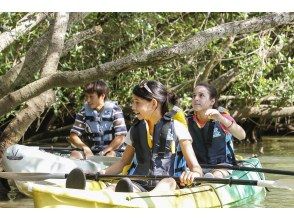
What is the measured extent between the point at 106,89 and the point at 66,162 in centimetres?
105

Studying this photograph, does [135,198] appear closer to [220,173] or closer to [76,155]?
[220,173]

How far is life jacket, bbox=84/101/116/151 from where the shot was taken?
7207 millimetres

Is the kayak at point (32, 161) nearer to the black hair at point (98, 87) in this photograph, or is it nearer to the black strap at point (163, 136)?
the black hair at point (98, 87)

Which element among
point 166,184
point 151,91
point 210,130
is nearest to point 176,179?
point 166,184

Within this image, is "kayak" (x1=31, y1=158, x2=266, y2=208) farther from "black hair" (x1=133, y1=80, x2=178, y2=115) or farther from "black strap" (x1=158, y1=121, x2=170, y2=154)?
"black hair" (x1=133, y1=80, x2=178, y2=115)

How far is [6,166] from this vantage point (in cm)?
620

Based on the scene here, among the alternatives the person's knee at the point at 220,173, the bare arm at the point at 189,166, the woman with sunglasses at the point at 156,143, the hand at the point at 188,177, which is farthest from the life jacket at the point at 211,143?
the hand at the point at 188,177

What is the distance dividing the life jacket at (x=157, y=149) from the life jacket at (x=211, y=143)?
973 mm

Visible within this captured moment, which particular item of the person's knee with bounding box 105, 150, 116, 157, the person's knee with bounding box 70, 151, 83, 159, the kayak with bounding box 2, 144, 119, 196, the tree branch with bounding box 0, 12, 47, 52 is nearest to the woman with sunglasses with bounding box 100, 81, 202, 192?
the kayak with bounding box 2, 144, 119, 196

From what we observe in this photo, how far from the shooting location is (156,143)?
495 centimetres

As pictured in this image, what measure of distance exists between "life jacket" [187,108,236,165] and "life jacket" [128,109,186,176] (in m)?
0.97

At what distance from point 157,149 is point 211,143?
118 centimetres

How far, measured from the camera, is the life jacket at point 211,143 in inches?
237

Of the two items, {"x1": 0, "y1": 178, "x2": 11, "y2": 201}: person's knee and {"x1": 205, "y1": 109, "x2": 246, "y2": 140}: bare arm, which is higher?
{"x1": 205, "y1": 109, "x2": 246, "y2": 140}: bare arm
